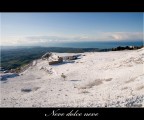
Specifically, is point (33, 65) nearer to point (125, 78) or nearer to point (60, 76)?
point (60, 76)

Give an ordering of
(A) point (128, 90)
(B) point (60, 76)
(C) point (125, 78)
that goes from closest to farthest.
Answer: (A) point (128, 90) < (C) point (125, 78) < (B) point (60, 76)
